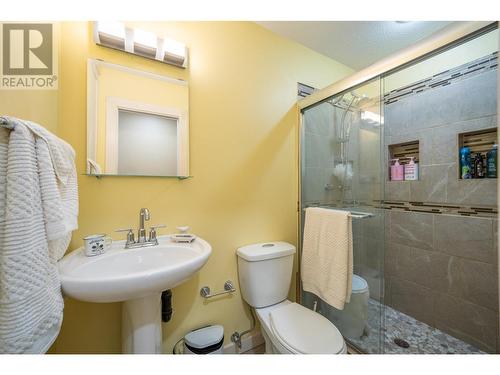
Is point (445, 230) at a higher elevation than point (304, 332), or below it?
higher

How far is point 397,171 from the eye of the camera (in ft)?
5.49

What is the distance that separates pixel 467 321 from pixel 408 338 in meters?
0.37

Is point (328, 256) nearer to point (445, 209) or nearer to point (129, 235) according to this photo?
point (445, 209)

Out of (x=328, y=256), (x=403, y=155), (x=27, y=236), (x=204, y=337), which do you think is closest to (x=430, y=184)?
(x=403, y=155)

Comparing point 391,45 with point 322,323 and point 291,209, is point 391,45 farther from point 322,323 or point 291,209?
point 322,323

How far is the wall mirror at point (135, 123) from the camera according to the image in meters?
0.94

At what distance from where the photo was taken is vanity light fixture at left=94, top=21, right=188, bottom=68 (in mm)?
944

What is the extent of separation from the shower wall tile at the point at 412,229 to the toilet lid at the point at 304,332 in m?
1.05

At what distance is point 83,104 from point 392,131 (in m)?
2.10

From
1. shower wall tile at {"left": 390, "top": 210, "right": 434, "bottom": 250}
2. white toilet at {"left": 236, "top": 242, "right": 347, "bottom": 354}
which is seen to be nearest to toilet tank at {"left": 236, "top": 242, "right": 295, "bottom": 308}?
white toilet at {"left": 236, "top": 242, "right": 347, "bottom": 354}

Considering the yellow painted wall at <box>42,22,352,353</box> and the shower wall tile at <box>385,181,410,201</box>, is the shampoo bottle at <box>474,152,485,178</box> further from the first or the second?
the yellow painted wall at <box>42,22,352,353</box>

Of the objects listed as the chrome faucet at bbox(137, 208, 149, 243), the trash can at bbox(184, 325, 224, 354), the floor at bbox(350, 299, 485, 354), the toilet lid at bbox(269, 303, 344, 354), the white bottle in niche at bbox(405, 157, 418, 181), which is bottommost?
the floor at bbox(350, 299, 485, 354)

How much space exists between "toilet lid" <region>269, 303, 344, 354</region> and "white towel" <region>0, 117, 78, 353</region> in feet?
2.82
